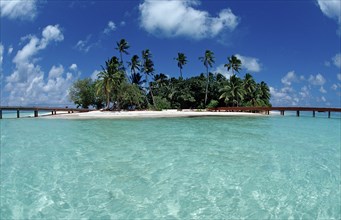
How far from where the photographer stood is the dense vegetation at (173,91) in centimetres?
5582

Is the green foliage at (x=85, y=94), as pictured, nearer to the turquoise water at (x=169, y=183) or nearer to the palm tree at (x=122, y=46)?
the palm tree at (x=122, y=46)

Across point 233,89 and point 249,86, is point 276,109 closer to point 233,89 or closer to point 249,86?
point 233,89

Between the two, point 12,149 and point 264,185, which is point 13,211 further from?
point 12,149

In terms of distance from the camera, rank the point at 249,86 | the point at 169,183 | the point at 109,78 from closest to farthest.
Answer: the point at 169,183 → the point at 109,78 → the point at 249,86

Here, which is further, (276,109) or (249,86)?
(249,86)

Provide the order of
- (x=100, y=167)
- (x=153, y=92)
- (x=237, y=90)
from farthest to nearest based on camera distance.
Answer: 1. (x=153, y=92)
2. (x=237, y=90)
3. (x=100, y=167)

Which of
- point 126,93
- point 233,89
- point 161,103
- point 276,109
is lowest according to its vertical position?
point 276,109

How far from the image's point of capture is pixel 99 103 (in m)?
59.5

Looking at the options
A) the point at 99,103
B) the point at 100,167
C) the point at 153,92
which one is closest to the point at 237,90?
the point at 153,92

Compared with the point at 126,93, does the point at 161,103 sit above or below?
below

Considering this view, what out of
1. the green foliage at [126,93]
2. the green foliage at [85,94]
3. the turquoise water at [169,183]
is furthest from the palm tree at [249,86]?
the turquoise water at [169,183]

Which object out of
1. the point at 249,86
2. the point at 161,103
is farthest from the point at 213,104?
the point at 161,103

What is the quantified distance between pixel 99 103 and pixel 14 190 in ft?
175

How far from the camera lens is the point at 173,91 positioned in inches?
2429
